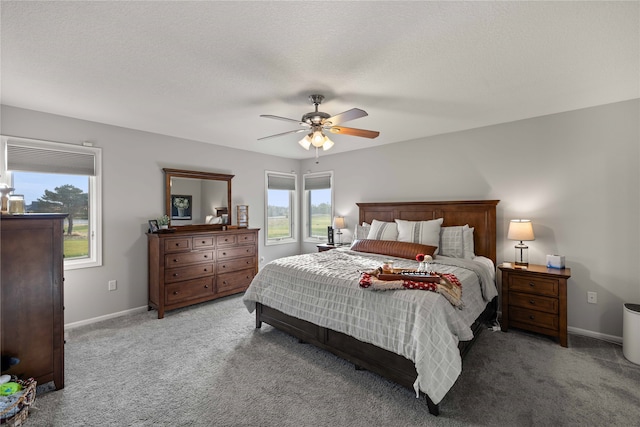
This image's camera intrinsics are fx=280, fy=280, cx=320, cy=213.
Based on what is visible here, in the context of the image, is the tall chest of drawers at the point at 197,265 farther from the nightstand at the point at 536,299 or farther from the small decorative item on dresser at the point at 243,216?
the nightstand at the point at 536,299

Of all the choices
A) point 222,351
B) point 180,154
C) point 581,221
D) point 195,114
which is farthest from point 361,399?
point 180,154

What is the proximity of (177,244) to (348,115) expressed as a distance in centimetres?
288

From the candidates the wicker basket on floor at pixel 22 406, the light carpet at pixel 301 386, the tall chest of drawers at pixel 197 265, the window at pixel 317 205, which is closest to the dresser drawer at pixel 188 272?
the tall chest of drawers at pixel 197 265

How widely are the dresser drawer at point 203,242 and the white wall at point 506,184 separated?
2.35ft

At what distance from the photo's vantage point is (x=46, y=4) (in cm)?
156

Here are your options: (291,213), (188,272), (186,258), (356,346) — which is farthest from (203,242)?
(356,346)

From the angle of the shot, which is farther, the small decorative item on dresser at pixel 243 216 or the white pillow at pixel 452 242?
the small decorative item on dresser at pixel 243 216

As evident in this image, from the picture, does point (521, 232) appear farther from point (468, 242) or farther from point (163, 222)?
point (163, 222)

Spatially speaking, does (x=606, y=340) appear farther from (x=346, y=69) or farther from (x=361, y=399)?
(x=346, y=69)

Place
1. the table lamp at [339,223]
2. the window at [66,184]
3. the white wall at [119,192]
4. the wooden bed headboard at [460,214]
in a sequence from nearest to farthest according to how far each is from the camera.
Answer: the window at [66,184], the white wall at [119,192], the wooden bed headboard at [460,214], the table lamp at [339,223]

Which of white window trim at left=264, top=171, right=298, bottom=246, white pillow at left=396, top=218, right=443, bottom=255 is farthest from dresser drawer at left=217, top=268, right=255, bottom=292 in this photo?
white pillow at left=396, top=218, right=443, bottom=255

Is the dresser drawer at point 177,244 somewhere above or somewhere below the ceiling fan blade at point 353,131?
below

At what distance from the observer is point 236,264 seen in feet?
14.7

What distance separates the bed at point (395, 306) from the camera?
1921mm
